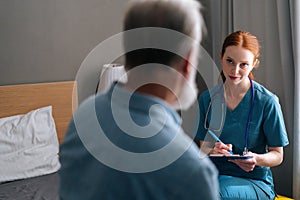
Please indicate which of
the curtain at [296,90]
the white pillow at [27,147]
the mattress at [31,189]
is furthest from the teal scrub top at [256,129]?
the white pillow at [27,147]

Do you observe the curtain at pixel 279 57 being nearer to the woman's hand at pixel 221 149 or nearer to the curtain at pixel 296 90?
the curtain at pixel 296 90

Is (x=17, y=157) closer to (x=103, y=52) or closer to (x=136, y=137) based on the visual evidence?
(x=103, y=52)

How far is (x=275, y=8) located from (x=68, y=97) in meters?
1.44

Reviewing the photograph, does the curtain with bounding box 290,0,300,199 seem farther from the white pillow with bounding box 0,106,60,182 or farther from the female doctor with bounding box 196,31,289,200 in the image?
the white pillow with bounding box 0,106,60,182

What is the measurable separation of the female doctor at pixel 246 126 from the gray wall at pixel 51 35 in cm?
115

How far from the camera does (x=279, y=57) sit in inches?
98.8

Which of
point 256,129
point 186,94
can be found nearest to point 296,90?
point 256,129

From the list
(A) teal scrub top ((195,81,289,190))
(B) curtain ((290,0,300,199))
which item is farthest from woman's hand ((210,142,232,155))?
(B) curtain ((290,0,300,199))

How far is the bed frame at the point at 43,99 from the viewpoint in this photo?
269cm

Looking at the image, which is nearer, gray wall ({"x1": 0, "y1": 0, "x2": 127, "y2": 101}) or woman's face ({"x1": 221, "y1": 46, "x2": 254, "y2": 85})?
woman's face ({"x1": 221, "y1": 46, "x2": 254, "y2": 85})

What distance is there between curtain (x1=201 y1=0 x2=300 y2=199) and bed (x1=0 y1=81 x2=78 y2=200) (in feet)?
4.02

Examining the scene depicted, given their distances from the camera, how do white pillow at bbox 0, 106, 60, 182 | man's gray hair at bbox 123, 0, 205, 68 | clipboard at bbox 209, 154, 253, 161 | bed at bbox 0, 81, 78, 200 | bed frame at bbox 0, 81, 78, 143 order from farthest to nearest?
bed frame at bbox 0, 81, 78, 143, white pillow at bbox 0, 106, 60, 182, bed at bbox 0, 81, 78, 200, clipboard at bbox 209, 154, 253, 161, man's gray hair at bbox 123, 0, 205, 68

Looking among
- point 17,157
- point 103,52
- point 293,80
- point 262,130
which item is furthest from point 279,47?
point 17,157

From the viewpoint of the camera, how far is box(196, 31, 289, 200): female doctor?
197 cm
